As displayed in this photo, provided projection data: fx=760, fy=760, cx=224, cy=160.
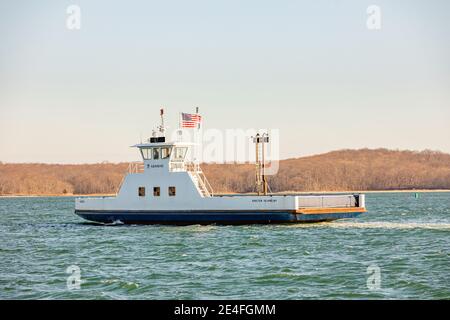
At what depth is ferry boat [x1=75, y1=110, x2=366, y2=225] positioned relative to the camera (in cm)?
4169

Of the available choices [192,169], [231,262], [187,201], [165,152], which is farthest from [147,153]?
[231,262]

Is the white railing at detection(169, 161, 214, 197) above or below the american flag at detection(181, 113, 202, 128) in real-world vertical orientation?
below

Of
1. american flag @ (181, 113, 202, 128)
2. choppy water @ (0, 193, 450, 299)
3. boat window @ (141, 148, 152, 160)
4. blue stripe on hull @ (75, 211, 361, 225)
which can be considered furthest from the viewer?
boat window @ (141, 148, 152, 160)

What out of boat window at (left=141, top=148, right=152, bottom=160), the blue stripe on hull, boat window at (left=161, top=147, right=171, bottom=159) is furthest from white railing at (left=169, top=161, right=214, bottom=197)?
the blue stripe on hull

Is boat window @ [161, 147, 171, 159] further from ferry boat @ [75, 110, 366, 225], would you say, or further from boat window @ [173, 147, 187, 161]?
boat window @ [173, 147, 187, 161]

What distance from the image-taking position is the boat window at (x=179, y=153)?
44.2 m

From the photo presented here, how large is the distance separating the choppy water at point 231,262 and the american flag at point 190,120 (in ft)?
19.2

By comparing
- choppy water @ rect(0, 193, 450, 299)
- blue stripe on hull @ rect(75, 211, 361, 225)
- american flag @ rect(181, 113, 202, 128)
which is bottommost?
choppy water @ rect(0, 193, 450, 299)

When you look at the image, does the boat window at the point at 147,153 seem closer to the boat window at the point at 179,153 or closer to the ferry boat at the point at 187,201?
the ferry boat at the point at 187,201

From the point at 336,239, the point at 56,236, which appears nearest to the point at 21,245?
the point at 56,236

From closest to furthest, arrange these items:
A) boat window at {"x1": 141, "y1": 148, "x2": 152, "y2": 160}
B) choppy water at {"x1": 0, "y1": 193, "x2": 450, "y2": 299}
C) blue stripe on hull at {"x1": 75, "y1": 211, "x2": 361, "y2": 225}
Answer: choppy water at {"x1": 0, "y1": 193, "x2": 450, "y2": 299} < blue stripe on hull at {"x1": 75, "y1": 211, "x2": 361, "y2": 225} < boat window at {"x1": 141, "y1": 148, "x2": 152, "y2": 160}

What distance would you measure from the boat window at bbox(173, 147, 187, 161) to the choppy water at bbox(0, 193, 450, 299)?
13.6ft

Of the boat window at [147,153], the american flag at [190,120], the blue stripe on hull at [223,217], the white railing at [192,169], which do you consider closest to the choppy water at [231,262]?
the blue stripe on hull at [223,217]
